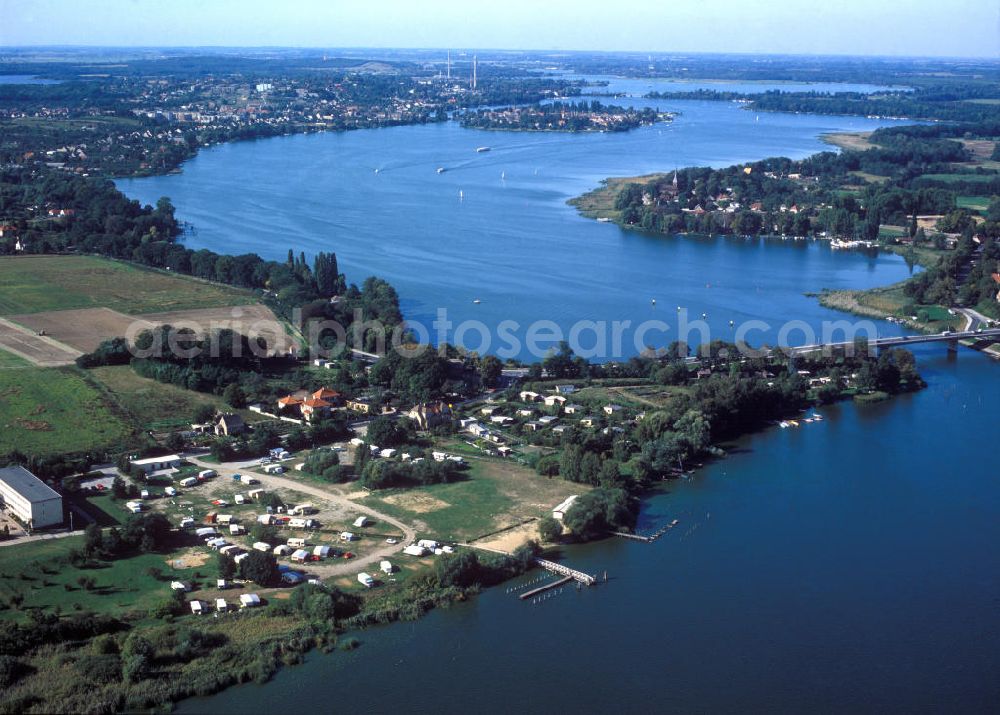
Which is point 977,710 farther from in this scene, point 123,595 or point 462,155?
point 462,155

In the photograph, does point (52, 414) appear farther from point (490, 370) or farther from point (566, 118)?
point (566, 118)

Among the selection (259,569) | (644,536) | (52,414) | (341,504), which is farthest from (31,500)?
(644,536)

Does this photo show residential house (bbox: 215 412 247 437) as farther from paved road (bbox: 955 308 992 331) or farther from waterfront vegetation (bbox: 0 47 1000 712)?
paved road (bbox: 955 308 992 331)

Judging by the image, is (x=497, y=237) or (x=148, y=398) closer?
(x=148, y=398)

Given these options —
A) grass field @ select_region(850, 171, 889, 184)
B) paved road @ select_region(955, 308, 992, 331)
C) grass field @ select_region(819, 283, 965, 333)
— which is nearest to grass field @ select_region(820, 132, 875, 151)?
grass field @ select_region(850, 171, 889, 184)

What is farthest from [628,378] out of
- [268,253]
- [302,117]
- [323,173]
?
[302,117]

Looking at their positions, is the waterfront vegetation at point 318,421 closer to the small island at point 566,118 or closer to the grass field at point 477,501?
the grass field at point 477,501
